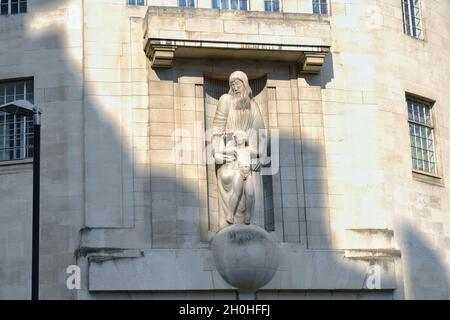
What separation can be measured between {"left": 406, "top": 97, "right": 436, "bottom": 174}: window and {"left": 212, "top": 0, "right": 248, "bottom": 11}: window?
491 cm

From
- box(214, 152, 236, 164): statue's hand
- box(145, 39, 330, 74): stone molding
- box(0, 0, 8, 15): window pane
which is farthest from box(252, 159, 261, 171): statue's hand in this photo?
box(0, 0, 8, 15): window pane

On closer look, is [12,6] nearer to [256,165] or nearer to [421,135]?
[256,165]

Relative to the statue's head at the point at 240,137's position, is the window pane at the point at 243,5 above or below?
above

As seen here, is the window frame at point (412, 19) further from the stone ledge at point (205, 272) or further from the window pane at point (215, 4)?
the stone ledge at point (205, 272)

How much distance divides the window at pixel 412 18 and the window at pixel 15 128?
10.1m

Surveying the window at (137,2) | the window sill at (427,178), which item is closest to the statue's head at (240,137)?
the window at (137,2)

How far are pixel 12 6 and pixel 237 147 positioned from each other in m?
6.66

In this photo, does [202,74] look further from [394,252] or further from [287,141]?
[394,252]

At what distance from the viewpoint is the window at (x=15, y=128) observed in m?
26.7

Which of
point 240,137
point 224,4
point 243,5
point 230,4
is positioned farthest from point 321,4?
point 240,137

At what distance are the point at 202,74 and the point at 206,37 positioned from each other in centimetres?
116

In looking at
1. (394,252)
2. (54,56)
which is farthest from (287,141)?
(54,56)

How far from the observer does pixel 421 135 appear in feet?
95.7

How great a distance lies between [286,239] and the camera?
26234 mm
